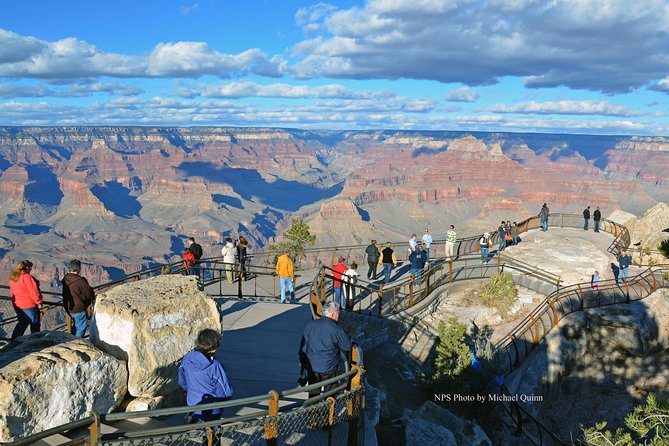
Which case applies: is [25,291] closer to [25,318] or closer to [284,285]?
[25,318]

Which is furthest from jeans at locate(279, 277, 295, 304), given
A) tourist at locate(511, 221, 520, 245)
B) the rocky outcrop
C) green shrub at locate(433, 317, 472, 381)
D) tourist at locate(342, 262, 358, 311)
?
tourist at locate(511, 221, 520, 245)

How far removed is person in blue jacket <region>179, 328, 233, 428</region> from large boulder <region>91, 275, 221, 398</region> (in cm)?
91

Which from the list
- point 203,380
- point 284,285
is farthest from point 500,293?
point 203,380

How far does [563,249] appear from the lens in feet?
81.1

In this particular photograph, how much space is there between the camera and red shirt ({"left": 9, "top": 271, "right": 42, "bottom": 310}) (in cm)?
898

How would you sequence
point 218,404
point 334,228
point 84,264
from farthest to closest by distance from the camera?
point 334,228 → point 84,264 → point 218,404

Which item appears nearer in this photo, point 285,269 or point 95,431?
point 95,431

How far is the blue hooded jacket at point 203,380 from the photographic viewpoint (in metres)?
5.69

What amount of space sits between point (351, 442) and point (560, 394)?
11.5 m

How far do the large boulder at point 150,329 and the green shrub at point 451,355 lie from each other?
6559mm

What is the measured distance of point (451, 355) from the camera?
12.4 m

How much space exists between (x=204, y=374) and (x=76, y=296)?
14.6ft

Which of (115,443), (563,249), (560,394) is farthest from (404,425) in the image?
(563,249)

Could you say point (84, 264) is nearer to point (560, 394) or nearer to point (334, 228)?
point (334, 228)
